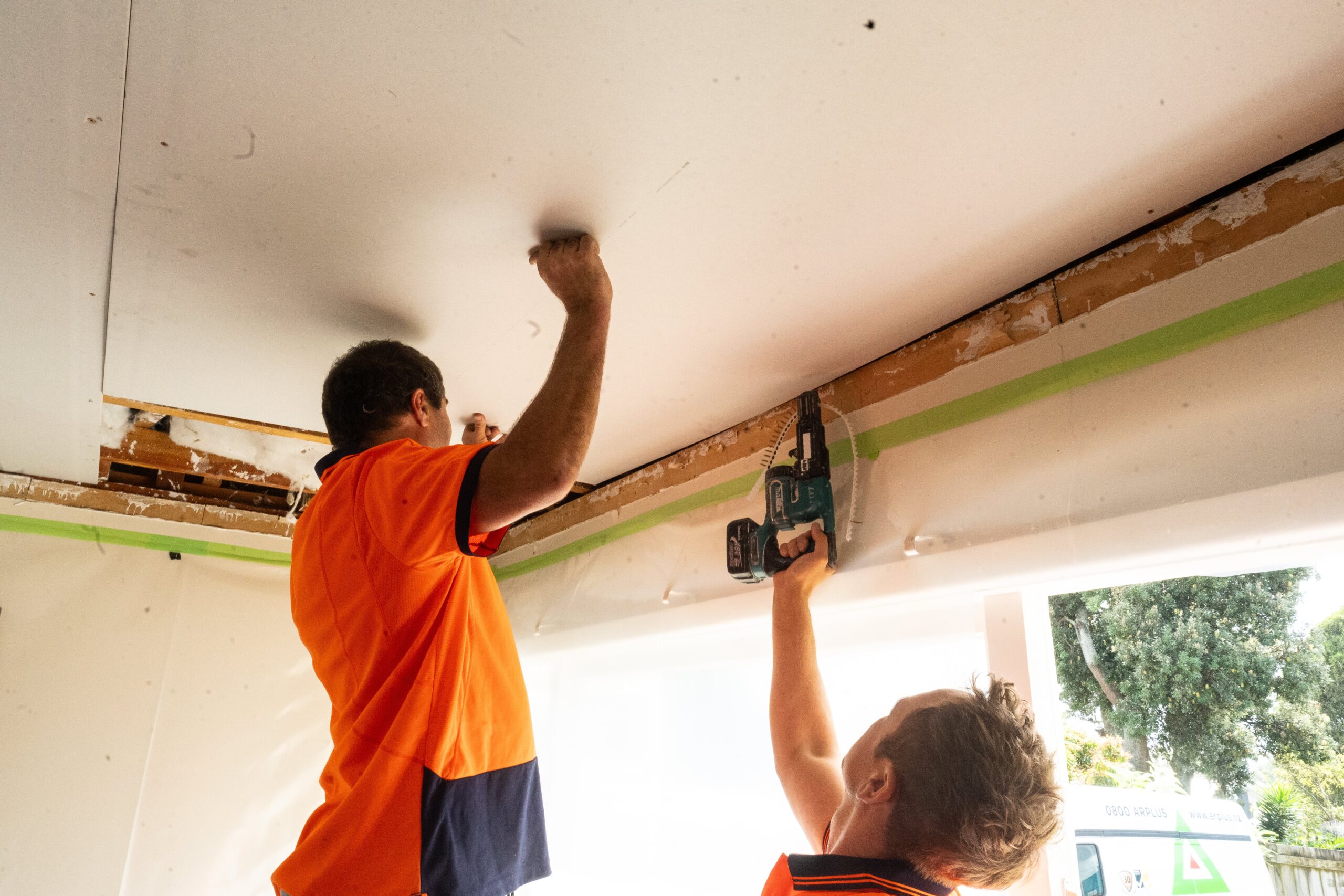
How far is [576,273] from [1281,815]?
4.18ft

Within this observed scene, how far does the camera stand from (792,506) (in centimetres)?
156

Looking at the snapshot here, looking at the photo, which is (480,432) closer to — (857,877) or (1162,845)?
(857,877)

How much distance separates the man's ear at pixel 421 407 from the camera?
60.2 inches

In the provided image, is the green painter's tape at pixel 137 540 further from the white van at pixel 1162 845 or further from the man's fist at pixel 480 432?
the white van at pixel 1162 845

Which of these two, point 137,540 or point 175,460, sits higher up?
point 175,460

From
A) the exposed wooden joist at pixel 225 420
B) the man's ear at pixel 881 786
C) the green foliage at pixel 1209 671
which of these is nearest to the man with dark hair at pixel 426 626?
the man's ear at pixel 881 786

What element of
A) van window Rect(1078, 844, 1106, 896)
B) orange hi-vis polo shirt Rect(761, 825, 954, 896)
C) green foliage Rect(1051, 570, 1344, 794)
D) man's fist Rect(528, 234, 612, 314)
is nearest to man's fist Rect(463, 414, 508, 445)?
man's fist Rect(528, 234, 612, 314)

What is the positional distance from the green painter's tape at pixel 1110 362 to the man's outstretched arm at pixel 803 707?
0.78 feet

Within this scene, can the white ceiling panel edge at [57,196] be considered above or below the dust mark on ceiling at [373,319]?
above

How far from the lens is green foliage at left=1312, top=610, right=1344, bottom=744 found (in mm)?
1010

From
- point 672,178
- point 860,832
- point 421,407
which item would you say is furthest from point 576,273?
point 860,832

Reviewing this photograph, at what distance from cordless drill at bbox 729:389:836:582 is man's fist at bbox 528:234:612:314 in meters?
0.55

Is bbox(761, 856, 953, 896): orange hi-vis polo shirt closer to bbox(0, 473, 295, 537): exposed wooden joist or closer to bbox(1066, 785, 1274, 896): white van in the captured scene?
bbox(1066, 785, 1274, 896): white van

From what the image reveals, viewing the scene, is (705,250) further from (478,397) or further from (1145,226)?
(478,397)
